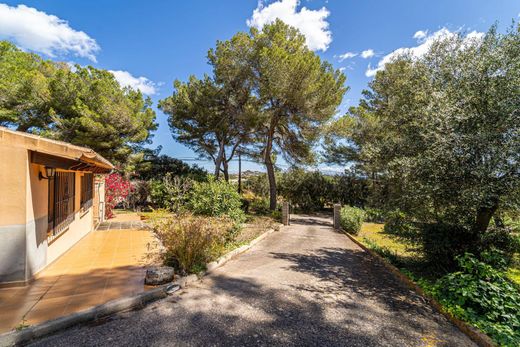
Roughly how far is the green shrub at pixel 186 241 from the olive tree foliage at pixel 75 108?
13612 millimetres

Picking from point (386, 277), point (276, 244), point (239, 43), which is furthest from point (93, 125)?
point (386, 277)

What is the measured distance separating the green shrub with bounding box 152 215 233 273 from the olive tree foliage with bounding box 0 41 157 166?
13.6 meters

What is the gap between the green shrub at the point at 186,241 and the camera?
5184mm

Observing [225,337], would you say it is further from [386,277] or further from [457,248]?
[457,248]

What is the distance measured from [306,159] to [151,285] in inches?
609

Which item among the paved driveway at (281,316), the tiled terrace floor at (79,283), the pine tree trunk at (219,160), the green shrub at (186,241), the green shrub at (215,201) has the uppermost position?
the pine tree trunk at (219,160)

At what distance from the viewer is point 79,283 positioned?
438 centimetres

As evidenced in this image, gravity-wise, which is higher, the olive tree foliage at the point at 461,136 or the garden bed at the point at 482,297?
the olive tree foliage at the point at 461,136

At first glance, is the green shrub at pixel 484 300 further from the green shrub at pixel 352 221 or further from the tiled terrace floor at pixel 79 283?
the green shrub at pixel 352 221

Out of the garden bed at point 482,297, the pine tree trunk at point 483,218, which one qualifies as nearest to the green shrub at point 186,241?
the garden bed at point 482,297

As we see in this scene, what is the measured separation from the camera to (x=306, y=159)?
725 inches

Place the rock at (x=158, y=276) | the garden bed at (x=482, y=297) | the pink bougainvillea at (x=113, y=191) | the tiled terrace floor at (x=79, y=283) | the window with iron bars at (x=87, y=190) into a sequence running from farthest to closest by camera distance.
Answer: the pink bougainvillea at (x=113, y=191), the window with iron bars at (x=87, y=190), the rock at (x=158, y=276), the tiled terrace floor at (x=79, y=283), the garden bed at (x=482, y=297)

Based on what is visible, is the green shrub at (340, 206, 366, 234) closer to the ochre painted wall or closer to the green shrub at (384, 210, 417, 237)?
the green shrub at (384, 210, 417, 237)

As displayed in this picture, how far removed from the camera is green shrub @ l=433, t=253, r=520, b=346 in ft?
10.8
